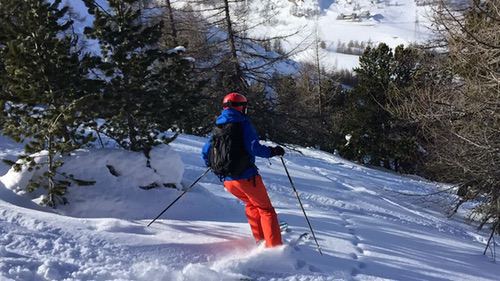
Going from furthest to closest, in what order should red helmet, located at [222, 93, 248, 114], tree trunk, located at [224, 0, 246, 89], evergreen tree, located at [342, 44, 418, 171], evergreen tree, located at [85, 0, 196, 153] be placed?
evergreen tree, located at [342, 44, 418, 171] < tree trunk, located at [224, 0, 246, 89] < evergreen tree, located at [85, 0, 196, 153] < red helmet, located at [222, 93, 248, 114]

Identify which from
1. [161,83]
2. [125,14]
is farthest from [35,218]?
[125,14]

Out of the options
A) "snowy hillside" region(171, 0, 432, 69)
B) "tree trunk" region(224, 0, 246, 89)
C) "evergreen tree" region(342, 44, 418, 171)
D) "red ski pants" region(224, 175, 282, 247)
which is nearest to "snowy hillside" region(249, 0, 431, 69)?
"snowy hillside" region(171, 0, 432, 69)

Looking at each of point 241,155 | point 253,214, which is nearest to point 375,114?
point 253,214

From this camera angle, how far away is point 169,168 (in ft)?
22.9

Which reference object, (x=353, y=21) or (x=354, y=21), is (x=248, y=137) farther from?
(x=353, y=21)

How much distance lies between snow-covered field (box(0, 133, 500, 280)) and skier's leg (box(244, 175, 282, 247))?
14 cm

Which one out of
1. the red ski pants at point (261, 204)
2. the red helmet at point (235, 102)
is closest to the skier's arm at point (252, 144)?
the red helmet at point (235, 102)

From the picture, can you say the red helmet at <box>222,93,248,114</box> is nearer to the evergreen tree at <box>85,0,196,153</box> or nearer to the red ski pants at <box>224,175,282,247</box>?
the red ski pants at <box>224,175,282,247</box>

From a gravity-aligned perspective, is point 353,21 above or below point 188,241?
below

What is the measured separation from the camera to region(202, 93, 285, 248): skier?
4.82 metres

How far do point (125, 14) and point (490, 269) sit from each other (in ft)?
20.1

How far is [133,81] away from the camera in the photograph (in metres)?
6.61

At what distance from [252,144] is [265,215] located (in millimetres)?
811

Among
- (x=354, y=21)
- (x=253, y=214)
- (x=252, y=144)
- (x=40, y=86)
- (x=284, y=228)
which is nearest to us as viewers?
(x=252, y=144)
